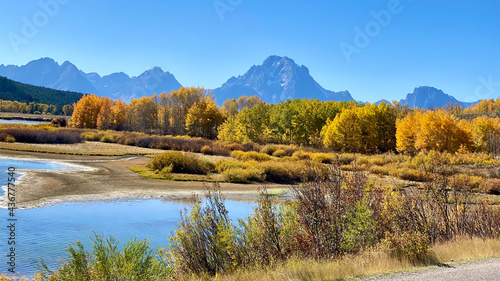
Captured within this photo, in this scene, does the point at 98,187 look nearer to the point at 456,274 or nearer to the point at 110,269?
the point at 110,269

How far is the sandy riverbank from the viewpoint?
20205 mm

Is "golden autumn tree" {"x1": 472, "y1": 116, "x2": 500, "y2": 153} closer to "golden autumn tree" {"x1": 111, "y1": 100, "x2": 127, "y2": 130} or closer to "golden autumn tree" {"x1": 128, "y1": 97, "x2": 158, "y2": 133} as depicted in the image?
"golden autumn tree" {"x1": 128, "y1": 97, "x2": 158, "y2": 133}

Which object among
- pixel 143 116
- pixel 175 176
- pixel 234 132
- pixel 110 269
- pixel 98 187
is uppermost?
pixel 143 116

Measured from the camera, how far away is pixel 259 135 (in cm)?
7131

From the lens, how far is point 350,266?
716 cm

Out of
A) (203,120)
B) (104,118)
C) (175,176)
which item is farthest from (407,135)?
(104,118)

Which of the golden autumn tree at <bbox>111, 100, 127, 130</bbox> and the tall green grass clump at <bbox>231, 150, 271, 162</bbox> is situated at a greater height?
the golden autumn tree at <bbox>111, 100, 127, 130</bbox>

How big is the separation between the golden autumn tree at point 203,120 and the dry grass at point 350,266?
73.9 metres

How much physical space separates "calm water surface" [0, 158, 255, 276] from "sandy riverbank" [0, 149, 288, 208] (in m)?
1.54

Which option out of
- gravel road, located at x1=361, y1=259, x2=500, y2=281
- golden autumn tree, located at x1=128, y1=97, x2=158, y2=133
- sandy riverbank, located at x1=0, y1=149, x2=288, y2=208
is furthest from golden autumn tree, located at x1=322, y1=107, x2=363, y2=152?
gravel road, located at x1=361, y1=259, x2=500, y2=281

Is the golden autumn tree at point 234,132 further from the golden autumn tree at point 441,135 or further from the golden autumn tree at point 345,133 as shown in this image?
the golden autumn tree at point 441,135

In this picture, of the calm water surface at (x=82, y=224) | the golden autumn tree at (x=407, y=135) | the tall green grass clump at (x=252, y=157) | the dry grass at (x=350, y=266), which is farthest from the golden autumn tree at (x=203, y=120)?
the dry grass at (x=350, y=266)

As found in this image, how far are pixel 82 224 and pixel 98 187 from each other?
9851mm

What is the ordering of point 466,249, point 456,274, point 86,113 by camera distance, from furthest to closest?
point 86,113, point 466,249, point 456,274
